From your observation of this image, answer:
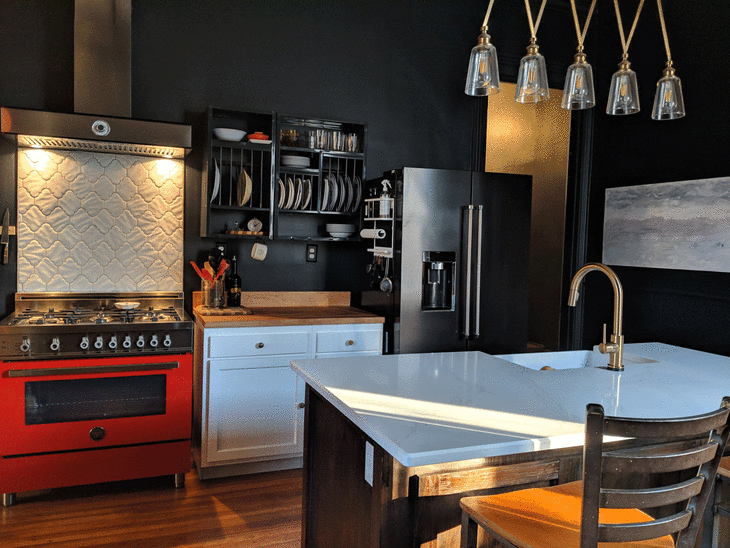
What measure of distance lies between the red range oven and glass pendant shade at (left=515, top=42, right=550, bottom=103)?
2162mm

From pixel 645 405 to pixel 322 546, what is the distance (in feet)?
3.81

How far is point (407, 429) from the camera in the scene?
1.44 m

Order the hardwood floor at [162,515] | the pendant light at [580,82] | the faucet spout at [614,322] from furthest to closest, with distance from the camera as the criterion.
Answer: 1. the hardwood floor at [162,515]
2. the faucet spout at [614,322]
3. the pendant light at [580,82]

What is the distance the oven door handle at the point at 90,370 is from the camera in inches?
116

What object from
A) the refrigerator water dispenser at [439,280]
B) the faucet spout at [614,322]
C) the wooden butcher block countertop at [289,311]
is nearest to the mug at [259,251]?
→ the wooden butcher block countertop at [289,311]

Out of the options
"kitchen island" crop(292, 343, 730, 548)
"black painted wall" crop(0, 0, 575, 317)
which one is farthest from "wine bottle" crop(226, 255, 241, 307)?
"kitchen island" crop(292, 343, 730, 548)

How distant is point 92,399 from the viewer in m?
3.08

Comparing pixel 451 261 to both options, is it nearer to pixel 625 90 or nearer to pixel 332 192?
→ pixel 332 192

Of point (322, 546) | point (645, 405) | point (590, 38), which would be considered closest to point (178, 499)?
point (322, 546)

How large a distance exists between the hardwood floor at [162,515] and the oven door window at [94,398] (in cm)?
44

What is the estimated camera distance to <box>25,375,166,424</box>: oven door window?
9.82 ft

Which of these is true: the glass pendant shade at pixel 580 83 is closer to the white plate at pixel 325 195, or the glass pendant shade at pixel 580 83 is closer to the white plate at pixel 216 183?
the white plate at pixel 325 195

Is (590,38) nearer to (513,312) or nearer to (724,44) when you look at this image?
(724,44)

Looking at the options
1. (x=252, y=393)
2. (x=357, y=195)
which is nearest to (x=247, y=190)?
(x=357, y=195)
